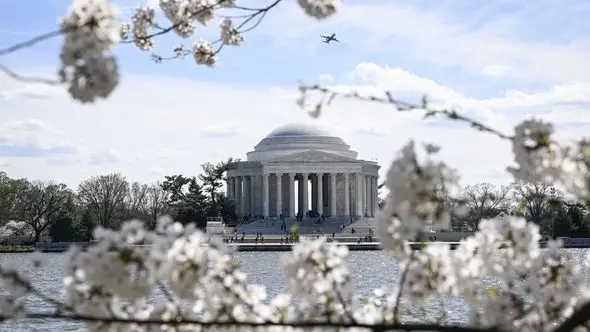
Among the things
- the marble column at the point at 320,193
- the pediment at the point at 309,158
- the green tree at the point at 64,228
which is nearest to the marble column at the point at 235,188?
the pediment at the point at 309,158

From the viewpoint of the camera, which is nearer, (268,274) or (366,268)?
(268,274)

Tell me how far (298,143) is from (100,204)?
2357cm

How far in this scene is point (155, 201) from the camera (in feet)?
352

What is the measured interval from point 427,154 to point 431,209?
201mm

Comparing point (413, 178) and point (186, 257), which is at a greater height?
point (413, 178)

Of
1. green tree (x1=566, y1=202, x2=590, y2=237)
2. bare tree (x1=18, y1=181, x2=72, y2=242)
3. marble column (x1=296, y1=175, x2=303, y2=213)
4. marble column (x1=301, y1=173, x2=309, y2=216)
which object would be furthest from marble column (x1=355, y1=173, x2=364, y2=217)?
bare tree (x1=18, y1=181, x2=72, y2=242)

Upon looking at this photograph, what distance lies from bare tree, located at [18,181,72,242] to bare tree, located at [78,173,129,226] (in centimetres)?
502

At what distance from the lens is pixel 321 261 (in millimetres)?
4043

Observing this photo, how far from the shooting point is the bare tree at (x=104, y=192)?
95.6 metres

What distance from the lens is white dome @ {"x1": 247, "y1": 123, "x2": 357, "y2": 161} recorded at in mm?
105125

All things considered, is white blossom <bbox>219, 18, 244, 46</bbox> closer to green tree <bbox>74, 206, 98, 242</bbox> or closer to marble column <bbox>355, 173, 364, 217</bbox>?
green tree <bbox>74, 206, 98, 242</bbox>

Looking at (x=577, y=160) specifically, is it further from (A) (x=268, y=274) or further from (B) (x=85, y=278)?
(A) (x=268, y=274)

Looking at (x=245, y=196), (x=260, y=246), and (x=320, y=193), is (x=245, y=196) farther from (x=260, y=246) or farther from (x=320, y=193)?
(x=260, y=246)

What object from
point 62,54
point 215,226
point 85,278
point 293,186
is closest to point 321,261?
point 85,278
